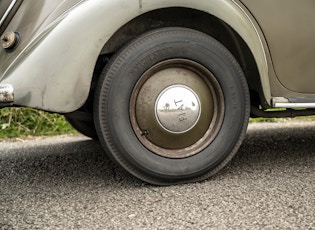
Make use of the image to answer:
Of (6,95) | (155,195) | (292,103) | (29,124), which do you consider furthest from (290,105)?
(29,124)

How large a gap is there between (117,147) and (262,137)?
193 cm

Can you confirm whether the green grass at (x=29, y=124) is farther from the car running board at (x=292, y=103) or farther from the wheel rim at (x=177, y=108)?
the car running board at (x=292, y=103)

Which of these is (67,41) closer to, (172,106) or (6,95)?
(6,95)

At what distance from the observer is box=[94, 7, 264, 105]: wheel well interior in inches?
102

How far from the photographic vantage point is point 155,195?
2.41m

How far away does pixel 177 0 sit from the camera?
8.25 feet

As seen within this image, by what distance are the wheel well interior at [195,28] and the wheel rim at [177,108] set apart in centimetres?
24

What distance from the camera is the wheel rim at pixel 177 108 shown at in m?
2.53

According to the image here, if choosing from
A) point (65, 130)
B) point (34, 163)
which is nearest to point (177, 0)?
point (34, 163)

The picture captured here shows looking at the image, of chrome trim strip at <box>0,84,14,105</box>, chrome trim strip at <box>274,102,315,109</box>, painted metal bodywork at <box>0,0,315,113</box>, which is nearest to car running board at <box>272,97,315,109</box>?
chrome trim strip at <box>274,102,315,109</box>

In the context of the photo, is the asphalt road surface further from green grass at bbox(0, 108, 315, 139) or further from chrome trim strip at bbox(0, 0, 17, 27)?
green grass at bbox(0, 108, 315, 139)

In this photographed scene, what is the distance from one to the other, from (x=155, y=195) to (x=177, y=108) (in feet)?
1.51

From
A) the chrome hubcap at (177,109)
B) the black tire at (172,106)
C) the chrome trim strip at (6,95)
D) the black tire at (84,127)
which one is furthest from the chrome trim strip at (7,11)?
the black tire at (84,127)

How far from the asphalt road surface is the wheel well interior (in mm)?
479
